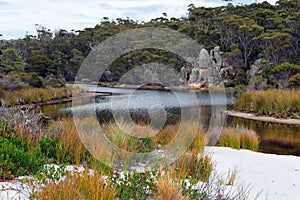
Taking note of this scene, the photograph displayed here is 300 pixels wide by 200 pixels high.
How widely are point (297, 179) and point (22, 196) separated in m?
3.23

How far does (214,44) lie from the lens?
33.1 meters

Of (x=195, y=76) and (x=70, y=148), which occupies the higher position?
(x=195, y=76)

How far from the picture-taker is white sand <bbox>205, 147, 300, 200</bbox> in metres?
3.62

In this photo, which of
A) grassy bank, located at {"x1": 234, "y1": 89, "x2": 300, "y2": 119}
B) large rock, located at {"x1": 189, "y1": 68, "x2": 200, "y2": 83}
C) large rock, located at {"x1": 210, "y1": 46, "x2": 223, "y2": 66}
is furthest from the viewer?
large rock, located at {"x1": 210, "y1": 46, "x2": 223, "y2": 66}

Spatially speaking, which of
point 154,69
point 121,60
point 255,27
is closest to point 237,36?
point 255,27

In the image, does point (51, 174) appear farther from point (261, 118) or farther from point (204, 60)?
point (204, 60)

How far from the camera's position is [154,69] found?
3425 cm

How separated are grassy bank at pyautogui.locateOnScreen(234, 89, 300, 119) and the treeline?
20.5 feet

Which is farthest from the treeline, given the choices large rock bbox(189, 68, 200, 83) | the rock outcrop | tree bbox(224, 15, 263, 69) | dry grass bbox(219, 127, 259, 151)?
dry grass bbox(219, 127, 259, 151)

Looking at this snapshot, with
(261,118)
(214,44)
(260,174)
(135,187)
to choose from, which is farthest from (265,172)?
(214,44)

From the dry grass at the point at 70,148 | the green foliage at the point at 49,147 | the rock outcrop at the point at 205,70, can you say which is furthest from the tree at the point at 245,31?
the green foliage at the point at 49,147

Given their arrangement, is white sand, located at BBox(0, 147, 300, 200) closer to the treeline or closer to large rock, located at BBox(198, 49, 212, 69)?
the treeline

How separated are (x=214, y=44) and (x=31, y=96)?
20.9 m

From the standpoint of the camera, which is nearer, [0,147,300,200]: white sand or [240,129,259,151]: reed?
[0,147,300,200]: white sand
